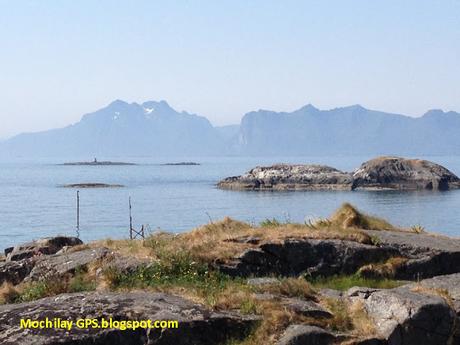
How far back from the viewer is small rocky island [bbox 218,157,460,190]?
545 ft

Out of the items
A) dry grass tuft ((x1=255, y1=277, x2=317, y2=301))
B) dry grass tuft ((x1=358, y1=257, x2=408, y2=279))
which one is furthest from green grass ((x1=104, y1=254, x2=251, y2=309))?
dry grass tuft ((x1=358, y1=257, x2=408, y2=279))

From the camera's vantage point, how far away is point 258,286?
1504 cm

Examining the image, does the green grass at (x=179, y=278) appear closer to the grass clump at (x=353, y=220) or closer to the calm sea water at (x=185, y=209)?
the grass clump at (x=353, y=220)

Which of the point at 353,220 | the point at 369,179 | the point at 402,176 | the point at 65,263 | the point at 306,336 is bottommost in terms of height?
the point at 369,179

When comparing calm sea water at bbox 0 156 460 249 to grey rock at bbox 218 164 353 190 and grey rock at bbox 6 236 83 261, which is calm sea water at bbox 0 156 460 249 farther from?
grey rock at bbox 6 236 83 261

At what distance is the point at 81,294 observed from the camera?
43.9 feet

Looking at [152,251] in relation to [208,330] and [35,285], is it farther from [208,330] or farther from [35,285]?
[208,330]

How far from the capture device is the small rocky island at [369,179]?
6545 inches

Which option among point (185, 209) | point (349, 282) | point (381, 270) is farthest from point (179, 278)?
point (185, 209)

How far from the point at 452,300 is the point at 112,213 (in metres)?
91.9

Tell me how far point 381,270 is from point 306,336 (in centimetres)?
668

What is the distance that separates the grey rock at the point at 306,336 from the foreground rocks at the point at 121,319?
74 centimetres

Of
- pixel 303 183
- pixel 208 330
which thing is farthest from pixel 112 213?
pixel 208 330

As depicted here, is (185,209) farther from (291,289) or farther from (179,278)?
(291,289)
